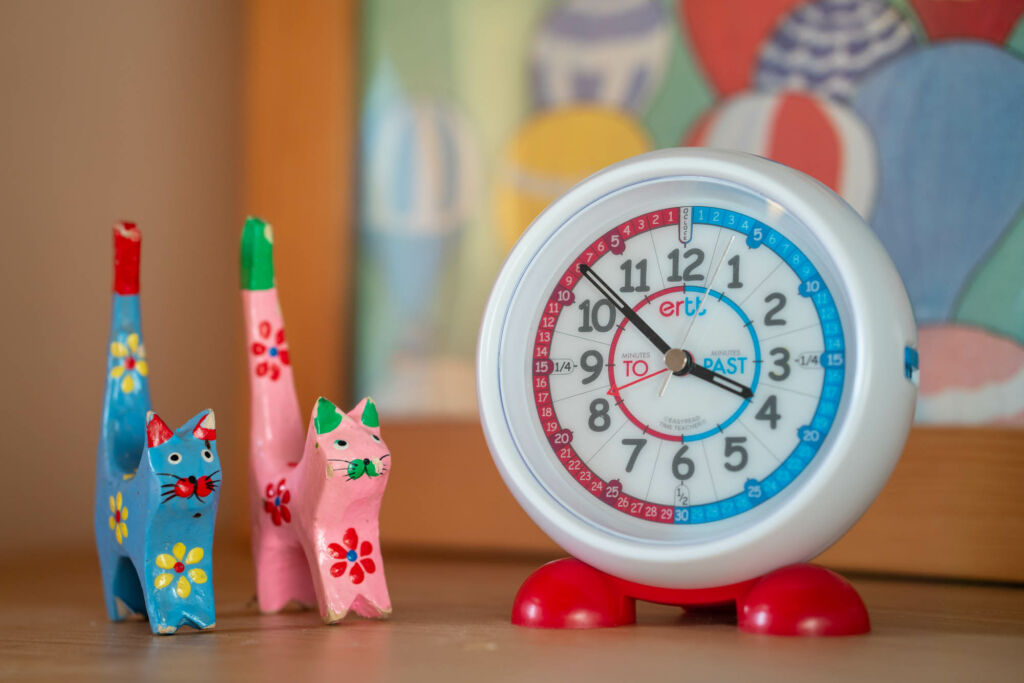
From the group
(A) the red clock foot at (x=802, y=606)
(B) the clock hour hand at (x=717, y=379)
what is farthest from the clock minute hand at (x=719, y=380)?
(A) the red clock foot at (x=802, y=606)

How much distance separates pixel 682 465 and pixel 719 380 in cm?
7

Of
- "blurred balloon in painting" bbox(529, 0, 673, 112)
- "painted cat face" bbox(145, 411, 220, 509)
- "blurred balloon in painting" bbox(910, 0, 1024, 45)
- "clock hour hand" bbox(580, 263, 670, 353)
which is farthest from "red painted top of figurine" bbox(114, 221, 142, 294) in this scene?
"blurred balloon in painting" bbox(910, 0, 1024, 45)

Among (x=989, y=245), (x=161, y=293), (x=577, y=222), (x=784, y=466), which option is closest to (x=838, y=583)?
(x=784, y=466)

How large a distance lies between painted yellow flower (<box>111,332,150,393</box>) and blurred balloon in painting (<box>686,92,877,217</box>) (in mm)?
730

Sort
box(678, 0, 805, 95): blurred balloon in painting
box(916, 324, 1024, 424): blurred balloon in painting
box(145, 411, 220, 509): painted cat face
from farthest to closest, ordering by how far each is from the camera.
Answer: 1. box(678, 0, 805, 95): blurred balloon in painting
2. box(916, 324, 1024, 424): blurred balloon in painting
3. box(145, 411, 220, 509): painted cat face

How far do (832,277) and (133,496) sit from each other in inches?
21.7

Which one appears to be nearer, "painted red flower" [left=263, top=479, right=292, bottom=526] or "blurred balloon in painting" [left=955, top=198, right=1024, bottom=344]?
"painted red flower" [left=263, top=479, right=292, bottom=526]

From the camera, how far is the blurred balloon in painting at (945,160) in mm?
1203

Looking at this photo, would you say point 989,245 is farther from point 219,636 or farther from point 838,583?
point 219,636

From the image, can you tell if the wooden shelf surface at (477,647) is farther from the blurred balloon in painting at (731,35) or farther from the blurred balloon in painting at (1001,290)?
the blurred balloon in painting at (731,35)

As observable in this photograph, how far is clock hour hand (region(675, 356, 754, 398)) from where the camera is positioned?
0.82 meters

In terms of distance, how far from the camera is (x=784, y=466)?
0.79 meters

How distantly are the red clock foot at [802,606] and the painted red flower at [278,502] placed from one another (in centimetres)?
37

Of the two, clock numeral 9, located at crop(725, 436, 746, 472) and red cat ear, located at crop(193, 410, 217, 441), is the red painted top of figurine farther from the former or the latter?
clock numeral 9, located at crop(725, 436, 746, 472)
